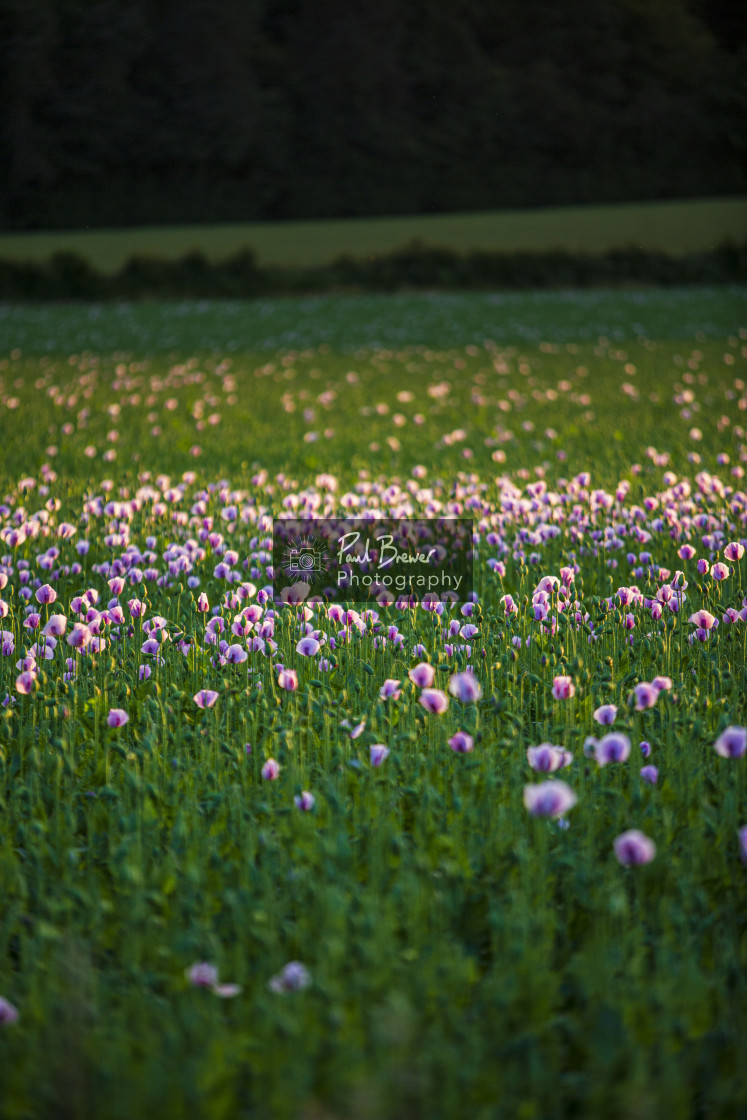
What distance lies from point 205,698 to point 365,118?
46.6 meters

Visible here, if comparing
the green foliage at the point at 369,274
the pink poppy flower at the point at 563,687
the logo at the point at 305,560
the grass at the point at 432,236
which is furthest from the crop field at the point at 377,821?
the grass at the point at 432,236

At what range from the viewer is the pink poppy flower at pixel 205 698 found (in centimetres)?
271

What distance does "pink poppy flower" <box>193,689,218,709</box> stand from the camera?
2707mm

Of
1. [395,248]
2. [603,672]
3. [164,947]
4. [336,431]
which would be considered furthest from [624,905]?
[395,248]

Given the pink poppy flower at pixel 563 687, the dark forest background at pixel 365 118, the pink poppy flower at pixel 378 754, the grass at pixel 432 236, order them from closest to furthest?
the pink poppy flower at pixel 378 754, the pink poppy flower at pixel 563 687, the grass at pixel 432 236, the dark forest background at pixel 365 118

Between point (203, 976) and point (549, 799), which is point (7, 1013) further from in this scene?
point (549, 799)

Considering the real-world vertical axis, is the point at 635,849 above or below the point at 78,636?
above

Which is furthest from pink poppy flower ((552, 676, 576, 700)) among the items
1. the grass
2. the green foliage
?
the grass

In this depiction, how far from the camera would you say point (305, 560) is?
4500 millimetres

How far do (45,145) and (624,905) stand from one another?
43.9 metres

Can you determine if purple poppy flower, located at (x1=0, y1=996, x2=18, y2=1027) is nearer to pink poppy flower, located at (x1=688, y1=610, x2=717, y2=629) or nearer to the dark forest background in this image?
pink poppy flower, located at (x1=688, y1=610, x2=717, y2=629)

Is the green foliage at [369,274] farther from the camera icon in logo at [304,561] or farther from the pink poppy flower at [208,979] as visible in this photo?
the pink poppy flower at [208,979]

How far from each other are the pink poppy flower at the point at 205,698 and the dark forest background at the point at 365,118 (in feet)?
137

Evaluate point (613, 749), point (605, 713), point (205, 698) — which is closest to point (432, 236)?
point (205, 698)
